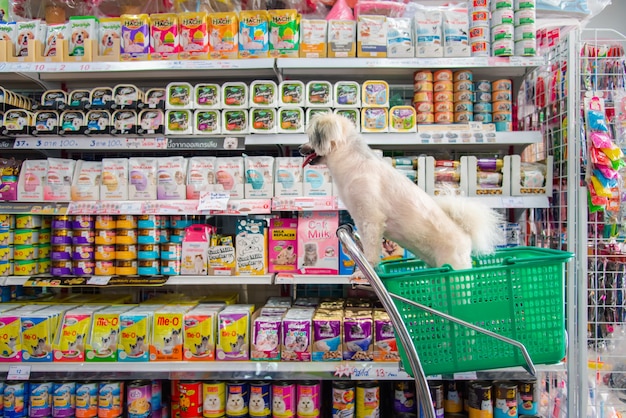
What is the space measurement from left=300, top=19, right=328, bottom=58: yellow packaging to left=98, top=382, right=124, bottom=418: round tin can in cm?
213

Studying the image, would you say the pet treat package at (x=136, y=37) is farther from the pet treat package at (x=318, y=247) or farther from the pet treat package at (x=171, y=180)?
the pet treat package at (x=318, y=247)

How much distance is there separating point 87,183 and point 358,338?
1748 millimetres

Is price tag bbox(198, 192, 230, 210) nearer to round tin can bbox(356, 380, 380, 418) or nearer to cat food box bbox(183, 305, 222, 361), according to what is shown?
cat food box bbox(183, 305, 222, 361)

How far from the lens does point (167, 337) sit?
2.50 meters

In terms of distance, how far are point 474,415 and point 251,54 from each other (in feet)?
7.67

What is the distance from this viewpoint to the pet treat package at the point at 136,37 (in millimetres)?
2680

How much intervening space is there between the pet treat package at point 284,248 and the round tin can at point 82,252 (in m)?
1.02

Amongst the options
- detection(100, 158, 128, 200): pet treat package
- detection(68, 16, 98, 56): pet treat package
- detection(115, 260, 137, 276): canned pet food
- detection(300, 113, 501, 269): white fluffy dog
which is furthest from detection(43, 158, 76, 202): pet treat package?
detection(300, 113, 501, 269): white fluffy dog

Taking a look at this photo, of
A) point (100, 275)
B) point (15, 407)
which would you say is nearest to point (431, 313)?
point (100, 275)

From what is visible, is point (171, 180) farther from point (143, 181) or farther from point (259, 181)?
point (259, 181)

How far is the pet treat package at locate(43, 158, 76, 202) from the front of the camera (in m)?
2.66

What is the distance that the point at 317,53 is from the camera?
2.65 metres

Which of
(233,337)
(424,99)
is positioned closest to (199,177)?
(233,337)

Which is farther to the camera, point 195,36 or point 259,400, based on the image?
point 195,36
